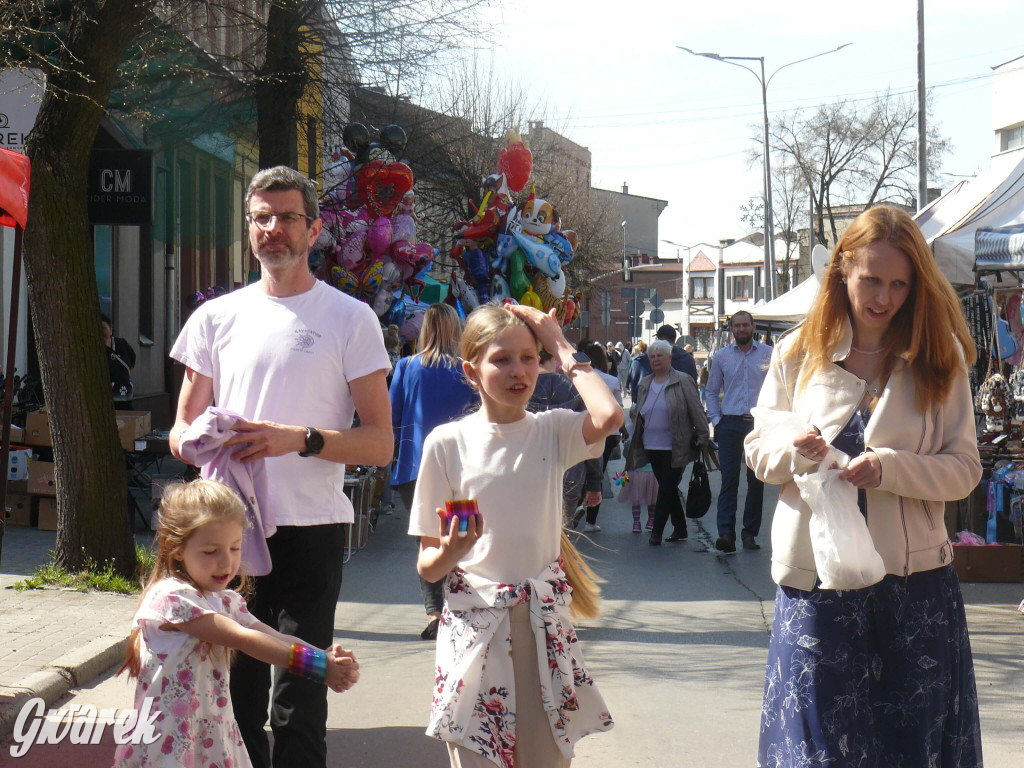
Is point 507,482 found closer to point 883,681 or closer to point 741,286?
point 883,681

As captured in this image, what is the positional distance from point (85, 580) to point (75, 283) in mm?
1925

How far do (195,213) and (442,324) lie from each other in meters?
15.0

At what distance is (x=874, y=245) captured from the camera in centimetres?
340

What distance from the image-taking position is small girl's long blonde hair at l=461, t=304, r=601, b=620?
3.32 meters

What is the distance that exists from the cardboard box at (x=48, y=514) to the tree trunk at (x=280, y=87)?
15.9 ft

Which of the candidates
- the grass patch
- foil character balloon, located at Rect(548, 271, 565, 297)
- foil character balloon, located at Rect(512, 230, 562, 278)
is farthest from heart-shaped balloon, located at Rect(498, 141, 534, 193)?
the grass patch

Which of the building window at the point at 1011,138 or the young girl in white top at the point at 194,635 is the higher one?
the building window at the point at 1011,138

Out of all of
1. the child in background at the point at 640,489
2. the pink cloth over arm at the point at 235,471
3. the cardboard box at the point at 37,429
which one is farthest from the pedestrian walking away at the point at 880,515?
the cardboard box at the point at 37,429

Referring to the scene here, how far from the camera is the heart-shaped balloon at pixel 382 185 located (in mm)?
16062

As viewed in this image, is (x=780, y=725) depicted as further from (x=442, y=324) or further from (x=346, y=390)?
(x=442, y=324)

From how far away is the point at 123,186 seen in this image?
11594 millimetres

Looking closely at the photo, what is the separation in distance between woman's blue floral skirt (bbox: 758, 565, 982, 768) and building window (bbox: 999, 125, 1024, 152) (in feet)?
139

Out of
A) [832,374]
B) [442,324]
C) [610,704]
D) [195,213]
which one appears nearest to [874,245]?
[832,374]

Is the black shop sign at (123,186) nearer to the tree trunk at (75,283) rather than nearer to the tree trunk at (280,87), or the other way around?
the tree trunk at (280,87)
